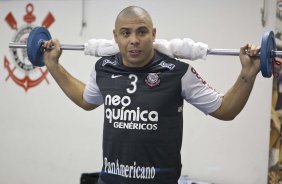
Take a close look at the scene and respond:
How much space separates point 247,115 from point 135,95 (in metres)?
1.43

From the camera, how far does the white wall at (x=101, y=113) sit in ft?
9.29

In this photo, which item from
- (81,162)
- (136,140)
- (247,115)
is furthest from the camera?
(81,162)

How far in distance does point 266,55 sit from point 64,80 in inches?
40.5

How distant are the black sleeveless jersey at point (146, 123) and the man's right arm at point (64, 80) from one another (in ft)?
1.02

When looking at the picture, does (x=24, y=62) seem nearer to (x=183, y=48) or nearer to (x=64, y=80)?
(x=64, y=80)

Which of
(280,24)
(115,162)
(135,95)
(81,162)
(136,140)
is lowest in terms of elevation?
(81,162)

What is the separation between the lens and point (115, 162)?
169cm

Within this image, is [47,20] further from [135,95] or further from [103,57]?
[135,95]

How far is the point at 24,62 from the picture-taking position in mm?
3695

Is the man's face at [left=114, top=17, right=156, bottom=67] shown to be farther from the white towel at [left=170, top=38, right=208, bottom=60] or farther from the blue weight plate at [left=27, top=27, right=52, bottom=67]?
the blue weight plate at [left=27, top=27, right=52, bottom=67]

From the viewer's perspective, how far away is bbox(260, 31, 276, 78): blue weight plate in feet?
4.98

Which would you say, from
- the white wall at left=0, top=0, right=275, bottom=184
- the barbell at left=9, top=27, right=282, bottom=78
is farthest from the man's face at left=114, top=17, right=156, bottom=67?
the white wall at left=0, top=0, right=275, bottom=184

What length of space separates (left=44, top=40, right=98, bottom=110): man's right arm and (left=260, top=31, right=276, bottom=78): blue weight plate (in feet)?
2.89

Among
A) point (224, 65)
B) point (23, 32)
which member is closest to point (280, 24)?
point (224, 65)
